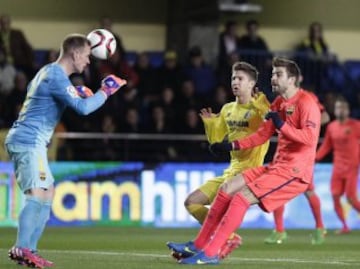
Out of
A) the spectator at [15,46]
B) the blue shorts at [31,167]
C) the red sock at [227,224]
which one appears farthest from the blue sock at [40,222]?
the spectator at [15,46]

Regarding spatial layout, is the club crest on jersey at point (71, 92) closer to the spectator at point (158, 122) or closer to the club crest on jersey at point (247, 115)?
the club crest on jersey at point (247, 115)

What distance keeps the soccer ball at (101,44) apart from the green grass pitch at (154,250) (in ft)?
6.62

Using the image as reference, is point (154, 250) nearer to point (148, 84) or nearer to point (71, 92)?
point (71, 92)

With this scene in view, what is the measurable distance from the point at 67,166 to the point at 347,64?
7.74m

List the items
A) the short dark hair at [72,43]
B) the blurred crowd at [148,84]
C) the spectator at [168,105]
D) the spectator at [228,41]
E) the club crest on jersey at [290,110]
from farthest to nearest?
the spectator at [228,41] → the spectator at [168,105] → the blurred crowd at [148,84] → the club crest on jersey at [290,110] → the short dark hair at [72,43]

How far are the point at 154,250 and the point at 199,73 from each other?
926cm

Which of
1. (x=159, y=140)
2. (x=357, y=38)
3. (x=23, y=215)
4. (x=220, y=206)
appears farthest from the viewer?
(x=357, y=38)

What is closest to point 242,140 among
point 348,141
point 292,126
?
point 292,126

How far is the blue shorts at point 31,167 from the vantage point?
1089 centimetres

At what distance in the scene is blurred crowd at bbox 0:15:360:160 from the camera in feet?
69.3

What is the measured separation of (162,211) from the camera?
1991 centimetres

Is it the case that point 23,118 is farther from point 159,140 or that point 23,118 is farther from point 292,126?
point 159,140

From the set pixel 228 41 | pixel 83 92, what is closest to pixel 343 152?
pixel 228 41

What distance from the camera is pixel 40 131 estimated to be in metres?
11.1
